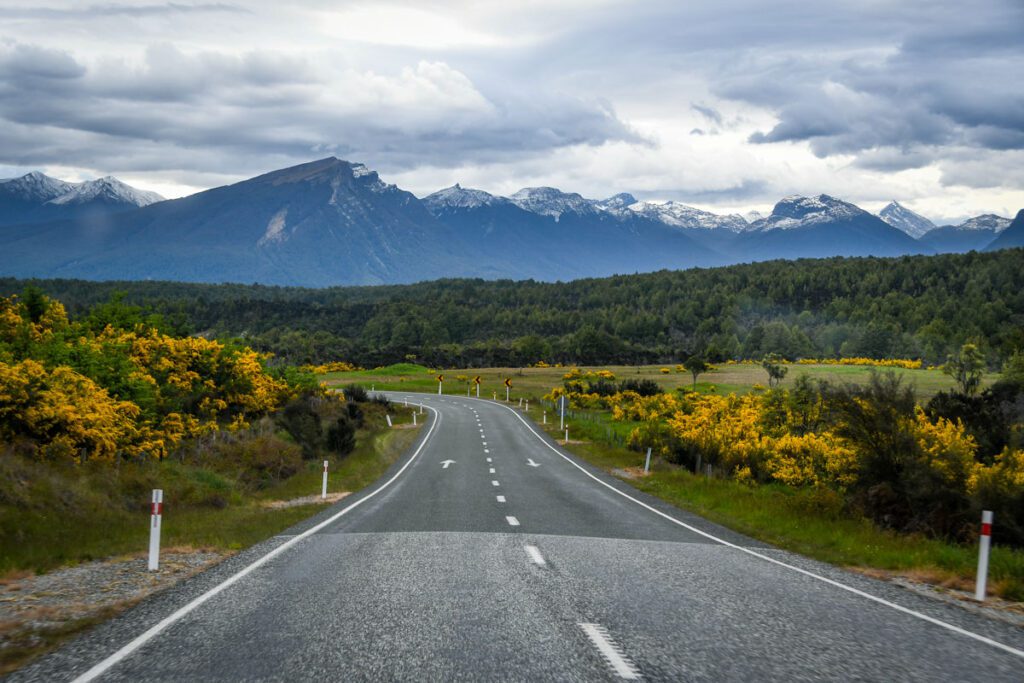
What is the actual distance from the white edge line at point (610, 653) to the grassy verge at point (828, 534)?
21.7ft

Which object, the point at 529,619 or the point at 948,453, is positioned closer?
the point at 529,619

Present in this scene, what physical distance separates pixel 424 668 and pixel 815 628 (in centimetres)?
412

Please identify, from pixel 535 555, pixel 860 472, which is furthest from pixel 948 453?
pixel 535 555

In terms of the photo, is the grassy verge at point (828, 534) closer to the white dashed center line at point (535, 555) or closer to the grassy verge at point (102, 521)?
the white dashed center line at point (535, 555)

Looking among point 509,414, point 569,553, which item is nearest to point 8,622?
point 569,553

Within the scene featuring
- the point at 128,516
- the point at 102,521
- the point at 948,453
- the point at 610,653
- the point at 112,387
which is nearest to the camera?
the point at 610,653

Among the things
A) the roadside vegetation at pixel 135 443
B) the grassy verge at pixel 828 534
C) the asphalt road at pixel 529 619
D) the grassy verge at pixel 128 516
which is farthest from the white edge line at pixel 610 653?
the roadside vegetation at pixel 135 443

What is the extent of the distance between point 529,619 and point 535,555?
171 inches

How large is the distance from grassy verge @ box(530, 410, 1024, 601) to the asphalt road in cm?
111

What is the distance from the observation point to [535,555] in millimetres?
12508

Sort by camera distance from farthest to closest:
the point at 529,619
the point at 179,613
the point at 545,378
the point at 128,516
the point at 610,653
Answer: the point at 545,378 < the point at 128,516 < the point at 179,613 < the point at 529,619 < the point at 610,653

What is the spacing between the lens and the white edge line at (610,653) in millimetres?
6457

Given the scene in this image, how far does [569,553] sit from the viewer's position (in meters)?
12.8

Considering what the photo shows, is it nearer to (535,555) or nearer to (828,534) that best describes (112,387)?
(535,555)
